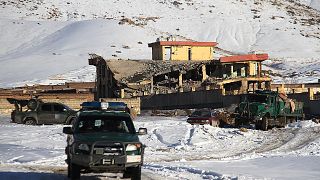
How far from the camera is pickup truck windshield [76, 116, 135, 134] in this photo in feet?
49.1

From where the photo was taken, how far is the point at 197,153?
81.8 feet

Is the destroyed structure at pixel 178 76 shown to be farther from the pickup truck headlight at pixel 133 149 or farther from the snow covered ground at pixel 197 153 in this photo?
the pickup truck headlight at pixel 133 149

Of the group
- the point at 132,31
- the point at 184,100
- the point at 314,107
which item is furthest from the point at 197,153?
the point at 132,31

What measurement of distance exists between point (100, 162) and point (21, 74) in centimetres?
7735

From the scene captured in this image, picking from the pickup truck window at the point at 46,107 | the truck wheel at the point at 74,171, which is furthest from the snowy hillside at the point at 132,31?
the truck wheel at the point at 74,171

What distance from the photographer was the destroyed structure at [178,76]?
59634 mm

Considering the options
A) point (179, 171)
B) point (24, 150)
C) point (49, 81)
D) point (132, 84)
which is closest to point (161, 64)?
point (132, 84)

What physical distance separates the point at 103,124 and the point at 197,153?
10.4 meters

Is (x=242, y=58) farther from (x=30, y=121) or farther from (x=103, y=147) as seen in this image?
(x=103, y=147)

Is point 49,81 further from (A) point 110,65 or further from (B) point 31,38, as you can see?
(B) point 31,38

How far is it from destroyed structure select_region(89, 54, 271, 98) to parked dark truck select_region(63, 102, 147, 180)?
42.2m

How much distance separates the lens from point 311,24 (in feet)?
496

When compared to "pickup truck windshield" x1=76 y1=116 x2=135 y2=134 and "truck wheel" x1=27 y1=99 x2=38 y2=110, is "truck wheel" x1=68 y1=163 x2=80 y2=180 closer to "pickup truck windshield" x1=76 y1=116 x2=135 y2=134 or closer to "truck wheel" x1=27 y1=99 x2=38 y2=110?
"pickup truck windshield" x1=76 y1=116 x2=135 y2=134

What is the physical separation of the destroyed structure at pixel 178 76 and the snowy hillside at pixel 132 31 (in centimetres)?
1830
